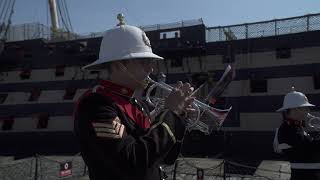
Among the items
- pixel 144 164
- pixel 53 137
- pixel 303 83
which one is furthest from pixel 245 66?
pixel 144 164

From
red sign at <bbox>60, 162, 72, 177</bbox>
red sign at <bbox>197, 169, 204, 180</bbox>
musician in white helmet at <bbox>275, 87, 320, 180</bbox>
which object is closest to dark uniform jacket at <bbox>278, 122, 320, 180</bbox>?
musician in white helmet at <bbox>275, 87, 320, 180</bbox>

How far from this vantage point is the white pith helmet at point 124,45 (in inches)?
104

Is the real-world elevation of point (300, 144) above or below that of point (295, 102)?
below

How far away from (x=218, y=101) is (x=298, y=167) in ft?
64.0

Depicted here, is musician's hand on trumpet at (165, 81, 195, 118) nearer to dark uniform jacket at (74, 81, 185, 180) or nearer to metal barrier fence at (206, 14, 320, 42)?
dark uniform jacket at (74, 81, 185, 180)

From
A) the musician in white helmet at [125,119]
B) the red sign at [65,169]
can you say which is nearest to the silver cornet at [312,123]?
the musician in white helmet at [125,119]

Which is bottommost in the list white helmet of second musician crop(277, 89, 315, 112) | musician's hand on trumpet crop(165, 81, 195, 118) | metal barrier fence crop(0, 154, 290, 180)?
metal barrier fence crop(0, 154, 290, 180)

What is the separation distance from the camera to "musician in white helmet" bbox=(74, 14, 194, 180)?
238 cm

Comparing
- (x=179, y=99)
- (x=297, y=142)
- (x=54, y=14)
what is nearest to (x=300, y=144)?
(x=297, y=142)

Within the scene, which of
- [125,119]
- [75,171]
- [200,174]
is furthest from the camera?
[75,171]

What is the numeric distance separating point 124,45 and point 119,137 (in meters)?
0.59

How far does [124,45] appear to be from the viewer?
8.77 feet

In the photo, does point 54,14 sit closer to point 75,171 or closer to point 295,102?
point 75,171

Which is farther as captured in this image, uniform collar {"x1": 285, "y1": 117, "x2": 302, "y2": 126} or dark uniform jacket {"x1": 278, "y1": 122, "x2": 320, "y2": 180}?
uniform collar {"x1": 285, "y1": 117, "x2": 302, "y2": 126}
